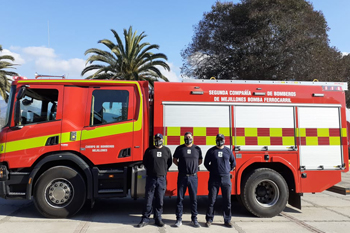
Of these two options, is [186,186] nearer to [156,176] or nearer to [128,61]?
[156,176]

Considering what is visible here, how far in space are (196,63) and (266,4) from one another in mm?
5817

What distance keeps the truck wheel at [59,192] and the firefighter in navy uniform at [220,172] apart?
2489 millimetres

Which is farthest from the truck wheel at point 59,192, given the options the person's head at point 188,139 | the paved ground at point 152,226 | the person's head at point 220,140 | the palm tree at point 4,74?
the palm tree at point 4,74

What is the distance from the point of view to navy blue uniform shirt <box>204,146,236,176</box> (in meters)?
5.34

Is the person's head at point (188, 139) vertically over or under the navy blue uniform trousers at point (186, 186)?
over

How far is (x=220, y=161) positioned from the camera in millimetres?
5352

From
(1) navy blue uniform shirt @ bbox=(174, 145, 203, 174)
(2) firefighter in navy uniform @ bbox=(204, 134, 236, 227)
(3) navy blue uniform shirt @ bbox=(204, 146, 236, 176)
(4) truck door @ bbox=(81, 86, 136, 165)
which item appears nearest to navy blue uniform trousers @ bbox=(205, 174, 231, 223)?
(2) firefighter in navy uniform @ bbox=(204, 134, 236, 227)

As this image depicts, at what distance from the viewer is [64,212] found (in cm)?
573

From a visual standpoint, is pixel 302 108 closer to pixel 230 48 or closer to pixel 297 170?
pixel 297 170

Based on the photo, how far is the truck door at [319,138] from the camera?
6.13m

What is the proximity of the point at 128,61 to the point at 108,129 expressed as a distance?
51.1ft

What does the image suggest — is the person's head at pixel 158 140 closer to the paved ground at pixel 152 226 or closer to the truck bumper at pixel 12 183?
the paved ground at pixel 152 226

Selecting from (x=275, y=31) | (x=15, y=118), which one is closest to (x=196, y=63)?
(x=275, y=31)

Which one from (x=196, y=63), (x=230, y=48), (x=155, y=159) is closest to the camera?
(x=155, y=159)
